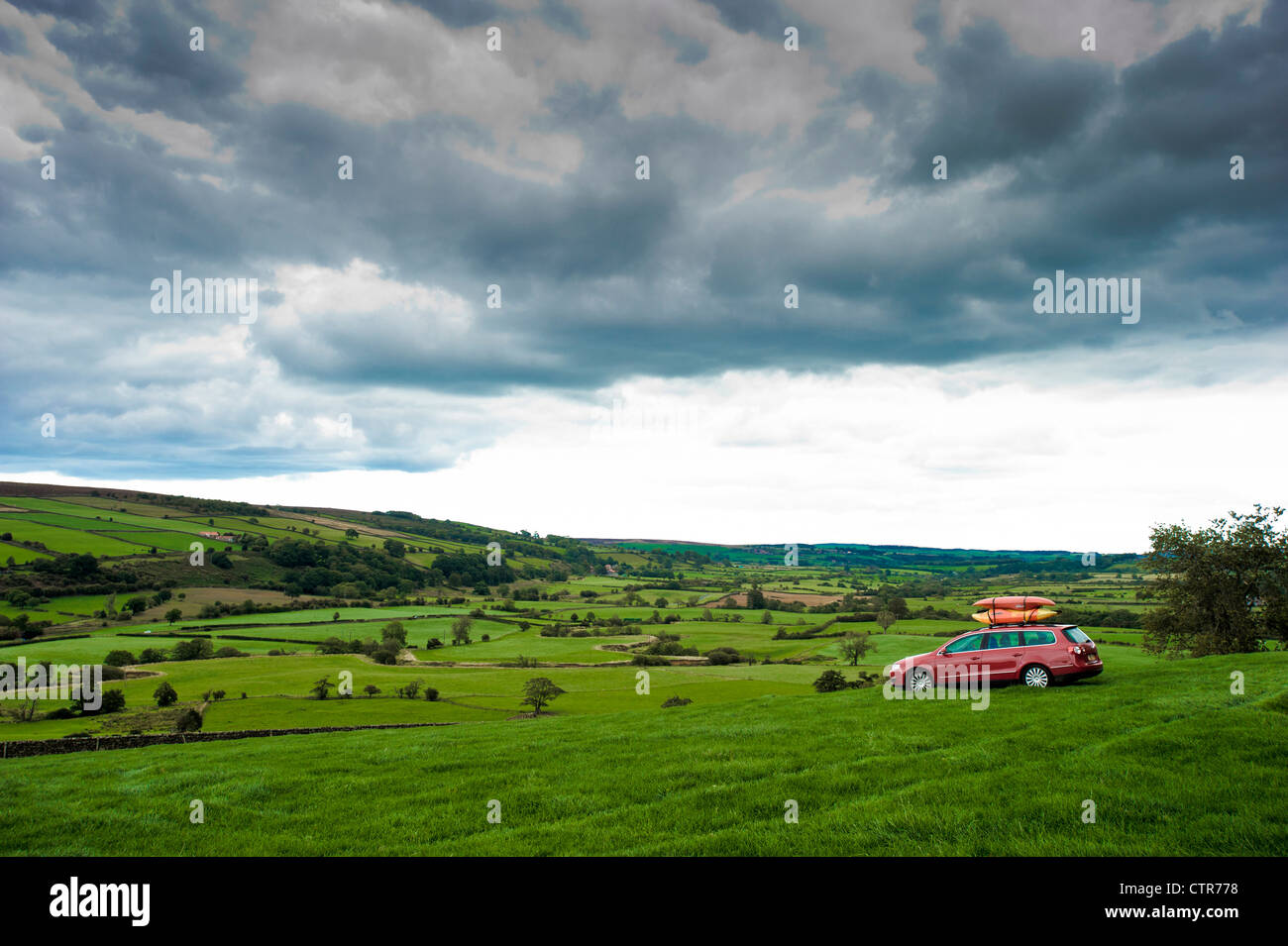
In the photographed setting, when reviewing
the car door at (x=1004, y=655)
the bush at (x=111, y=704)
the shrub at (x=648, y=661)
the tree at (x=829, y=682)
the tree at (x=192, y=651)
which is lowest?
the shrub at (x=648, y=661)

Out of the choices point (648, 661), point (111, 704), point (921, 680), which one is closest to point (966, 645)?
point (921, 680)

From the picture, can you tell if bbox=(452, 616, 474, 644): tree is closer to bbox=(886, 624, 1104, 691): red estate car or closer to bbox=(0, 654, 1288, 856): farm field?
bbox=(0, 654, 1288, 856): farm field

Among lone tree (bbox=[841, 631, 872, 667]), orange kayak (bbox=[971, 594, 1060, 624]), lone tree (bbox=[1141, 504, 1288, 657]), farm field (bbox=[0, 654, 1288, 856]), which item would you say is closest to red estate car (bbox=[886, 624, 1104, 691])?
orange kayak (bbox=[971, 594, 1060, 624])

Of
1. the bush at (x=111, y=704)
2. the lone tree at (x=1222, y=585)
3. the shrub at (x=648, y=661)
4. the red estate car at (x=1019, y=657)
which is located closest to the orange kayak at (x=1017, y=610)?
the red estate car at (x=1019, y=657)

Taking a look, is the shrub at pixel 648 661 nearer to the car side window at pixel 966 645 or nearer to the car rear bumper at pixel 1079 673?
the car side window at pixel 966 645

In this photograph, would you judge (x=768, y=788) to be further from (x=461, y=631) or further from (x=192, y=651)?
(x=461, y=631)

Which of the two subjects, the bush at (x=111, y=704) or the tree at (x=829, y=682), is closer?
the tree at (x=829, y=682)

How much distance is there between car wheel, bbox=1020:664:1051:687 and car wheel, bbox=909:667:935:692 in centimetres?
262

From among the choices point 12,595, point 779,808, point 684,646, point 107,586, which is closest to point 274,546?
point 107,586

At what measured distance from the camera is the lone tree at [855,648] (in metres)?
79.1

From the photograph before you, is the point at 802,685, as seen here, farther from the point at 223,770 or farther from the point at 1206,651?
the point at 223,770

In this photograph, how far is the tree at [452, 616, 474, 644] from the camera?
112500 mm

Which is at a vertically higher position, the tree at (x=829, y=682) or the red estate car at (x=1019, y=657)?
the red estate car at (x=1019, y=657)
